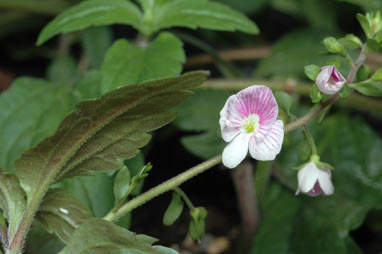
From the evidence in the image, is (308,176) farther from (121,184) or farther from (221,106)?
(221,106)

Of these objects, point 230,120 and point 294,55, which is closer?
point 230,120

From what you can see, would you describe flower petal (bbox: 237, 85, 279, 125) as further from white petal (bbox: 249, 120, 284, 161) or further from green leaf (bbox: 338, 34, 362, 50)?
green leaf (bbox: 338, 34, 362, 50)

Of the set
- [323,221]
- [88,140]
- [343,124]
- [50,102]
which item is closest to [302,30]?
[343,124]

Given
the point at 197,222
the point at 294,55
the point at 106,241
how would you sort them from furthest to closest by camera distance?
1. the point at 294,55
2. the point at 197,222
3. the point at 106,241

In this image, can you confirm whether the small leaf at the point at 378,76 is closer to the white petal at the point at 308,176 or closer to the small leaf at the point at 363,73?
the small leaf at the point at 363,73

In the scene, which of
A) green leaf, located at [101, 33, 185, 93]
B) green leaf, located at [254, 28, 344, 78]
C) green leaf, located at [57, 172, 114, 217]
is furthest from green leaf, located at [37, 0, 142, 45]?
green leaf, located at [254, 28, 344, 78]

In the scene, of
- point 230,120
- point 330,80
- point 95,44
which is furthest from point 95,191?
point 95,44

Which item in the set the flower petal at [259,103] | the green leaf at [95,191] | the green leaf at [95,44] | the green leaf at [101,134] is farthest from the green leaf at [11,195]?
the green leaf at [95,44]
